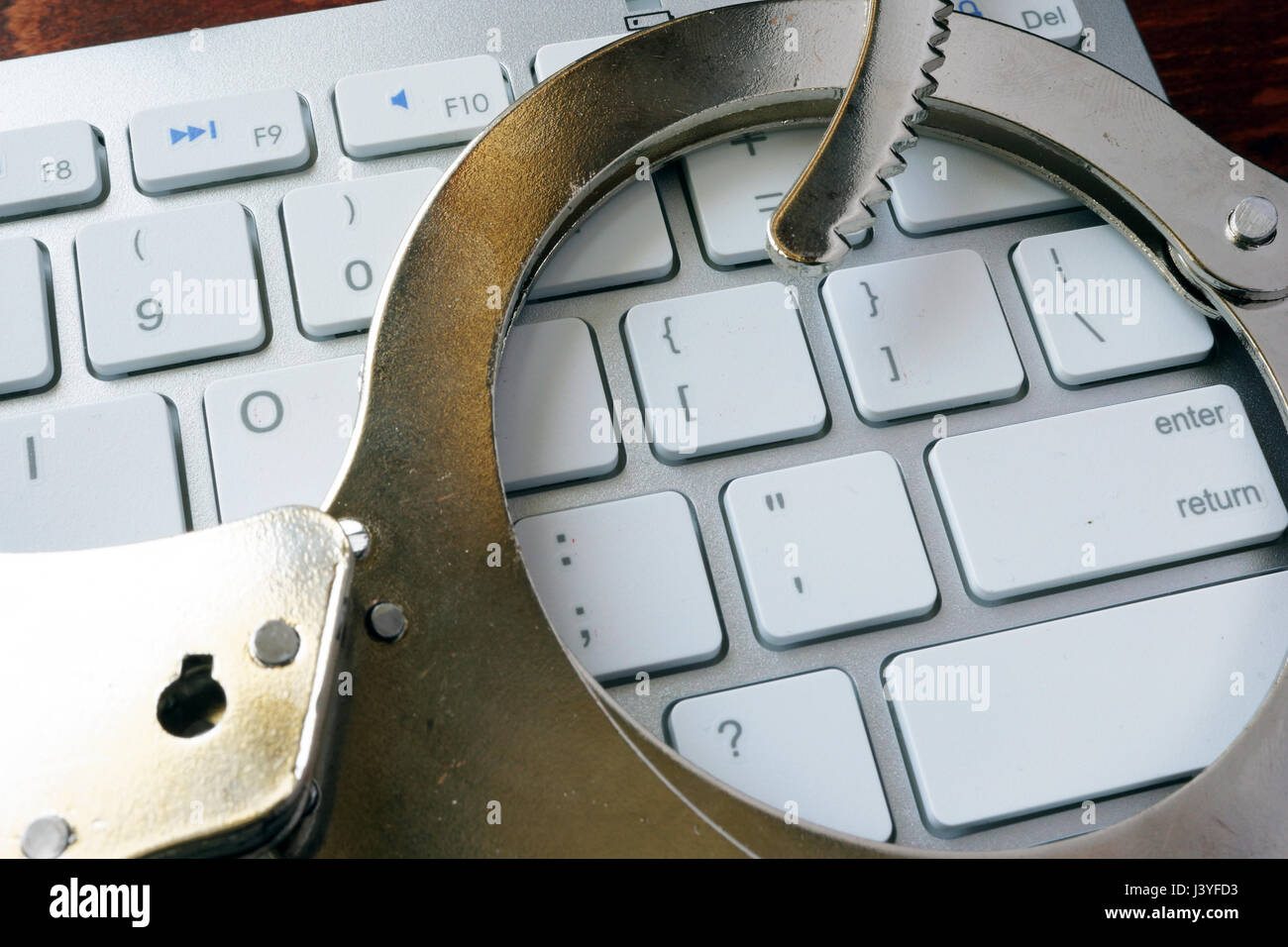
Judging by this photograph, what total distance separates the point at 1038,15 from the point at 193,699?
1.27 ft

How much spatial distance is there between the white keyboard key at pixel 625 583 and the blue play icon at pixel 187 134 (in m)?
0.18

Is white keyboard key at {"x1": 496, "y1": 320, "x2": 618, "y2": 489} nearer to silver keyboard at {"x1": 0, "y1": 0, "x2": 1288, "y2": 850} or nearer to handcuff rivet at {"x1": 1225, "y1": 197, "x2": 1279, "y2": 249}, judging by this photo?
silver keyboard at {"x1": 0, "y1": 0, "x2": 1288, "y2": 850}

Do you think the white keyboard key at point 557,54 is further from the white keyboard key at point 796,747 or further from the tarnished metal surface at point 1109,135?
the white keyboard key at point 796,747

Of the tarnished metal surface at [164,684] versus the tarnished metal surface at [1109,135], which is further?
the tarnished metal surface at [1109,135]

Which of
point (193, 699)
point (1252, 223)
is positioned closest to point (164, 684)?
point (193, 699)

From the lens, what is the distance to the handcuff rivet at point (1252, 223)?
1.21ft

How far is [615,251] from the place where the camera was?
1.24ft

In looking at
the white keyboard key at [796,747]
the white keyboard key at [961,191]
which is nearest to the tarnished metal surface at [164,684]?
the white keyboard key at [796,747]

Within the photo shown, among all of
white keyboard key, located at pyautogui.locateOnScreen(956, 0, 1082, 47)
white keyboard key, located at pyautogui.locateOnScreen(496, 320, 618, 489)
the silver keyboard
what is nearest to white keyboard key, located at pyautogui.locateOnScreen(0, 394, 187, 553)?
the silver keyboard

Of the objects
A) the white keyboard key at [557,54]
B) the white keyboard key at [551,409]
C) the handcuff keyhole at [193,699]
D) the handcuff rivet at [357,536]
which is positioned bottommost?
the handcuff keyhole at [193,699]

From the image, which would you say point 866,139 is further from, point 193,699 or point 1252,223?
point 193,699

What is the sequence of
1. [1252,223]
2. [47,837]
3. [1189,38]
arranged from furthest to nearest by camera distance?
1. [1189,38]
2. [1252,223]
3. [47,837]

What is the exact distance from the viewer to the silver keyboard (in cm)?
33
